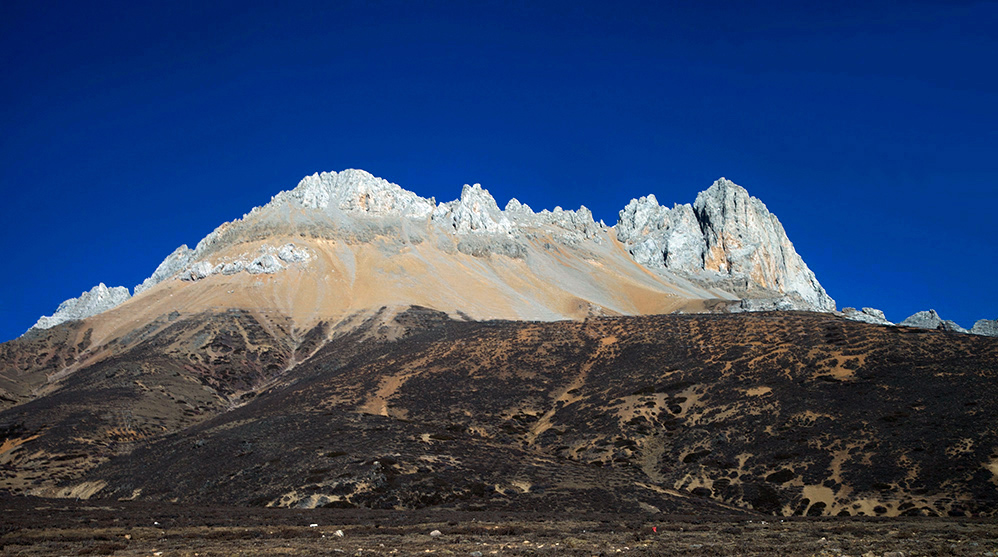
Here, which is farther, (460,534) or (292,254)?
(292,254)

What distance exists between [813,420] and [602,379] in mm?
30398

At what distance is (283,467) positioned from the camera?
58719 mm

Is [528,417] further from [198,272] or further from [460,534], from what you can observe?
[198,272]

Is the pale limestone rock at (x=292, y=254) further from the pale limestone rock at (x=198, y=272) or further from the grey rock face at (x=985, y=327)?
the grey rock face at (x=985, y=327)

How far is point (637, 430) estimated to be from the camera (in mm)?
67562

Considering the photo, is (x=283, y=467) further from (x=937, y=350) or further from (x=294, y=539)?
(x=937, y=350)

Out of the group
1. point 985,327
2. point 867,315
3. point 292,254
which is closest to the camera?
point 985,327

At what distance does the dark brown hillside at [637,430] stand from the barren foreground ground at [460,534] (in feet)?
27.4

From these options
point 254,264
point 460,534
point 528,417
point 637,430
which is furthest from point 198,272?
point 460,534

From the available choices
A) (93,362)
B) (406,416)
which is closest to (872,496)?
(406,416)

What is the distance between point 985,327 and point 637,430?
5065 inches

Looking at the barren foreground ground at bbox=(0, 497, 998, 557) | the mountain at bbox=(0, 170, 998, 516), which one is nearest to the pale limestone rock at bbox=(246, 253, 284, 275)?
the mountain at bbox=(0, 170, 998, 516)

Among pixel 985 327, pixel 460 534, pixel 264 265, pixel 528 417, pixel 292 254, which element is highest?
pixel 292 254

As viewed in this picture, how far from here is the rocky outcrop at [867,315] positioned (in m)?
151
